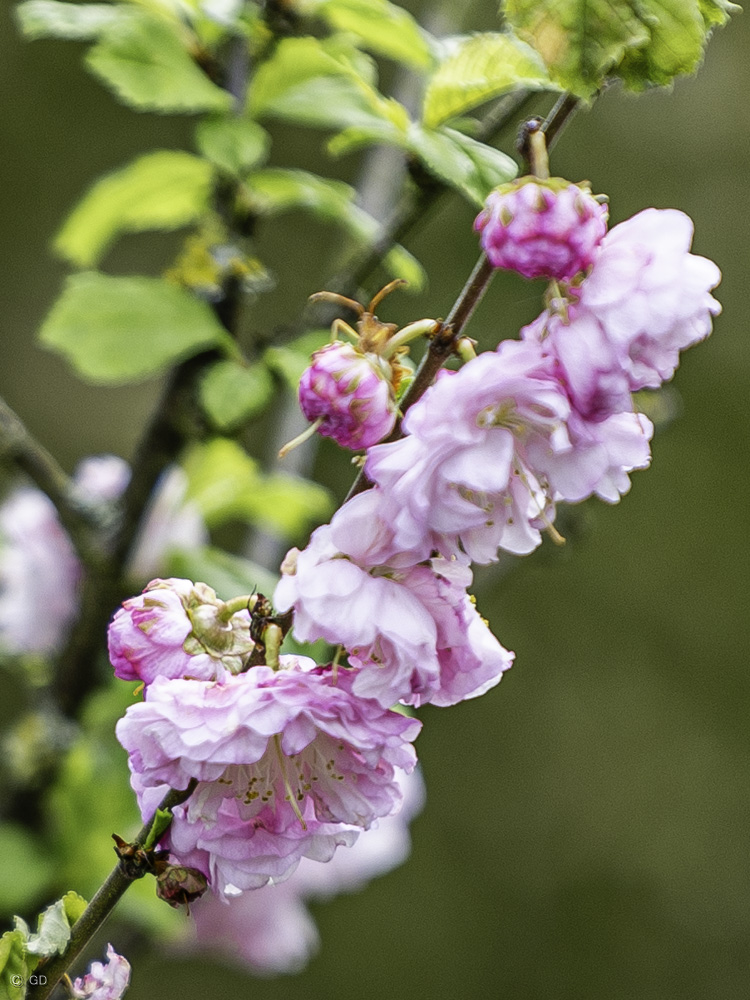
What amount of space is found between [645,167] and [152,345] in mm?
1318

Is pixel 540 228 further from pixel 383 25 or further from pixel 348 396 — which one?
pixel 383 25

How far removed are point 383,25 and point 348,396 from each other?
12.1 inches

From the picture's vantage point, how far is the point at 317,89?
56cm

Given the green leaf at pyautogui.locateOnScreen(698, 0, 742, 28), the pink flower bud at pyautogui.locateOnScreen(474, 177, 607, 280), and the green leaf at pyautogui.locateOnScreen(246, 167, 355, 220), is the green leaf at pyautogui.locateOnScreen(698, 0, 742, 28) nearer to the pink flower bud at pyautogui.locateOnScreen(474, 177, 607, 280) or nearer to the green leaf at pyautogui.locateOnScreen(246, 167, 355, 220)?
the pink flower bud at pyautogui.locateOnScreen(474, 177, 607, 280)

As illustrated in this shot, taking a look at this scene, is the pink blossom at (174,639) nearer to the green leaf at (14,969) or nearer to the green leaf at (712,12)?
the green leaf at (14,969)

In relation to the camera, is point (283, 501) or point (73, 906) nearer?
point (73, 906)

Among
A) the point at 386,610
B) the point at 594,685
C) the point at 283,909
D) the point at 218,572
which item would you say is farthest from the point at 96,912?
the point at 594,685

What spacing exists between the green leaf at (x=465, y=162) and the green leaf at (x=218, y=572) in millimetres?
323

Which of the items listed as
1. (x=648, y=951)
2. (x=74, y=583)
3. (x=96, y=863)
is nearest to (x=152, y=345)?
(x=74, y=583)

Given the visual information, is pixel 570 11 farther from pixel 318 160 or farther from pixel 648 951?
pixel 648 951

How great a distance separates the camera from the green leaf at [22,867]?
2.28 ft

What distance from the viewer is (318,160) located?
153 centimetres

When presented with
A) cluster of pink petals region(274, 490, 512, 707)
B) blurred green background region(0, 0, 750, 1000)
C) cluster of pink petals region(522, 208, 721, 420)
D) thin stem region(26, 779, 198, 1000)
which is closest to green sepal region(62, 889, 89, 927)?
thin stem region(26, 779, 198, 1000)

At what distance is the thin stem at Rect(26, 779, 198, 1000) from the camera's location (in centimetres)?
33
